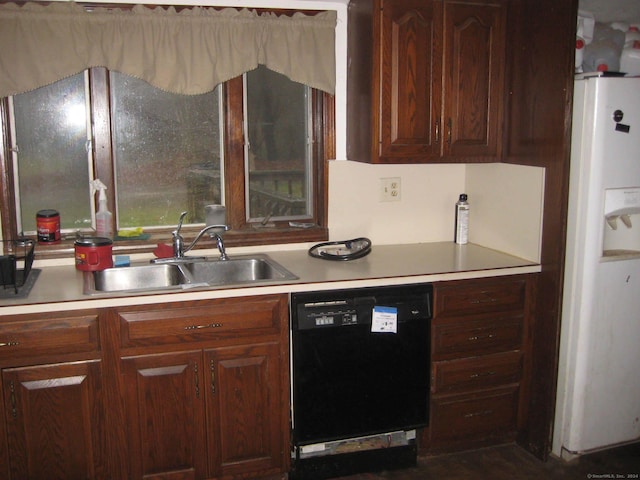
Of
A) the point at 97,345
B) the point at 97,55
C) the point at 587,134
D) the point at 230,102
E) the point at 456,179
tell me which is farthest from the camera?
the point at 456,179

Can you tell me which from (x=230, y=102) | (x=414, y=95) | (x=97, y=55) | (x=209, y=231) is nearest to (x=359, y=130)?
(x=414, y=95)

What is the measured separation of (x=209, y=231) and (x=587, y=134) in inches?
66.7

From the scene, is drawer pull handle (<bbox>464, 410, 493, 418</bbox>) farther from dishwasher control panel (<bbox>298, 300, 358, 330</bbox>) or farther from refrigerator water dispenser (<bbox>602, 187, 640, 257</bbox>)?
refrigerator water dispenser (<bbox>602, 187, 640, 257</bbox>)

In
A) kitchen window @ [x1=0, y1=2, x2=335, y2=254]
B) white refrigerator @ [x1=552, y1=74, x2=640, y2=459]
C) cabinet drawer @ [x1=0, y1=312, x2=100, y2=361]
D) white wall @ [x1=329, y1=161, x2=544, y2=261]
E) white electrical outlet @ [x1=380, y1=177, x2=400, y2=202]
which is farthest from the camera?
white electrical outlet @ [x1=380, y1=177, x2=400, y2=202]

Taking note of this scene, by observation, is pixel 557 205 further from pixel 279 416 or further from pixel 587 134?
pixel 279 416

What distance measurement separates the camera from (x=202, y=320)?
2445 mm

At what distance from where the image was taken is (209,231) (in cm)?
301

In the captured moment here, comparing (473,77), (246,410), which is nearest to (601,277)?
(473,77)

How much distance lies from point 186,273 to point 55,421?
0.79 meters

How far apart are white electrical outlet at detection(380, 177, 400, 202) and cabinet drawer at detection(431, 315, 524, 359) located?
30.8 inches

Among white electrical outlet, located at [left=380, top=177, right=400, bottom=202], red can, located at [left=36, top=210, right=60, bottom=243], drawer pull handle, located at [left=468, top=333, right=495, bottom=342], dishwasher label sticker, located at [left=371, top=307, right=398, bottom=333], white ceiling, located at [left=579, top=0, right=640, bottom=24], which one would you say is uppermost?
white ceiling, located at [left=579, top=0, right=640, bottom=24]

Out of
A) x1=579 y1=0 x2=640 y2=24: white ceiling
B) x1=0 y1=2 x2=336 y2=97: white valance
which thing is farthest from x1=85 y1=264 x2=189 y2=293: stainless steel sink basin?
x1=579 y1=0 x2=640 y2=24: white ceiling

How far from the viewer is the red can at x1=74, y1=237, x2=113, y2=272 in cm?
269

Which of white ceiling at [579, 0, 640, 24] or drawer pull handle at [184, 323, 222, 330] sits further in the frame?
white ceiling at [579, 0, 640, 24]
